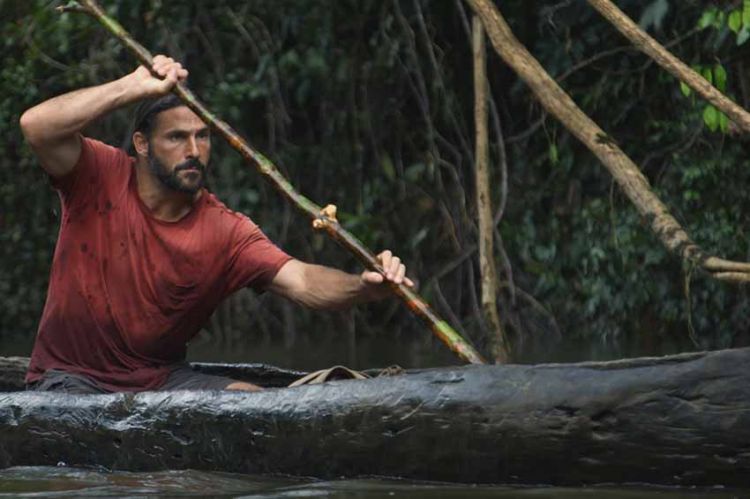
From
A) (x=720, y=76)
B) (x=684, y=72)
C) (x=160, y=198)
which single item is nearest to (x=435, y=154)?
(x=720, y=76)

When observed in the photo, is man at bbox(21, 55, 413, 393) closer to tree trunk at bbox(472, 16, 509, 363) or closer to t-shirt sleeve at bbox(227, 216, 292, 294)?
t-shirt sleeve at bbox(227, 216, 292, 294)

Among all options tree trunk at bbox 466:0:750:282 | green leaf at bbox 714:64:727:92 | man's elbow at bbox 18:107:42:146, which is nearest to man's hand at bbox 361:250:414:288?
man's elbow at bbox 18:107:42:146

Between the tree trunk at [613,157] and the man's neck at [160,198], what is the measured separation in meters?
1.96

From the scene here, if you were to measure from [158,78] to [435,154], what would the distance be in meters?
5.04

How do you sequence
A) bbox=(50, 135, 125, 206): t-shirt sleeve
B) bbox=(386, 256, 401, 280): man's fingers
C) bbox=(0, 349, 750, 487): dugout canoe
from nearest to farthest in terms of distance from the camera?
bbox=(0, 349, 750, 487): dugout canoe → bbox=(386, 256, 401, 280): man's fingers → bbox=(50, 135, 125, 206): t-shirt sleeve

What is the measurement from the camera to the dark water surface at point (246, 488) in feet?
14.1

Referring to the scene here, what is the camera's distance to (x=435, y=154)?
402 inches

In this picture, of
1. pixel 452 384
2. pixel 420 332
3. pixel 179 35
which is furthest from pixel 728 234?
pixel 452 384

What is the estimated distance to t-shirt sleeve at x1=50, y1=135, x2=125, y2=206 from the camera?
5414 mm

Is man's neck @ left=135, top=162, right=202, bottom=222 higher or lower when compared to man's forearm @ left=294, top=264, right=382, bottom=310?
higher

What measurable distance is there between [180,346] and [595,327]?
15.5 feet

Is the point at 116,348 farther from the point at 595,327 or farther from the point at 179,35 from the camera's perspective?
the point at 179,35

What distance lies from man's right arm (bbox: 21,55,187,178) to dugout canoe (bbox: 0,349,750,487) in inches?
34.3

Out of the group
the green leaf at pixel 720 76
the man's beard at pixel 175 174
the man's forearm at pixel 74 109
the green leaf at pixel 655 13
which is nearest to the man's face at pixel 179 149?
the man's beard at pixel 175 174
